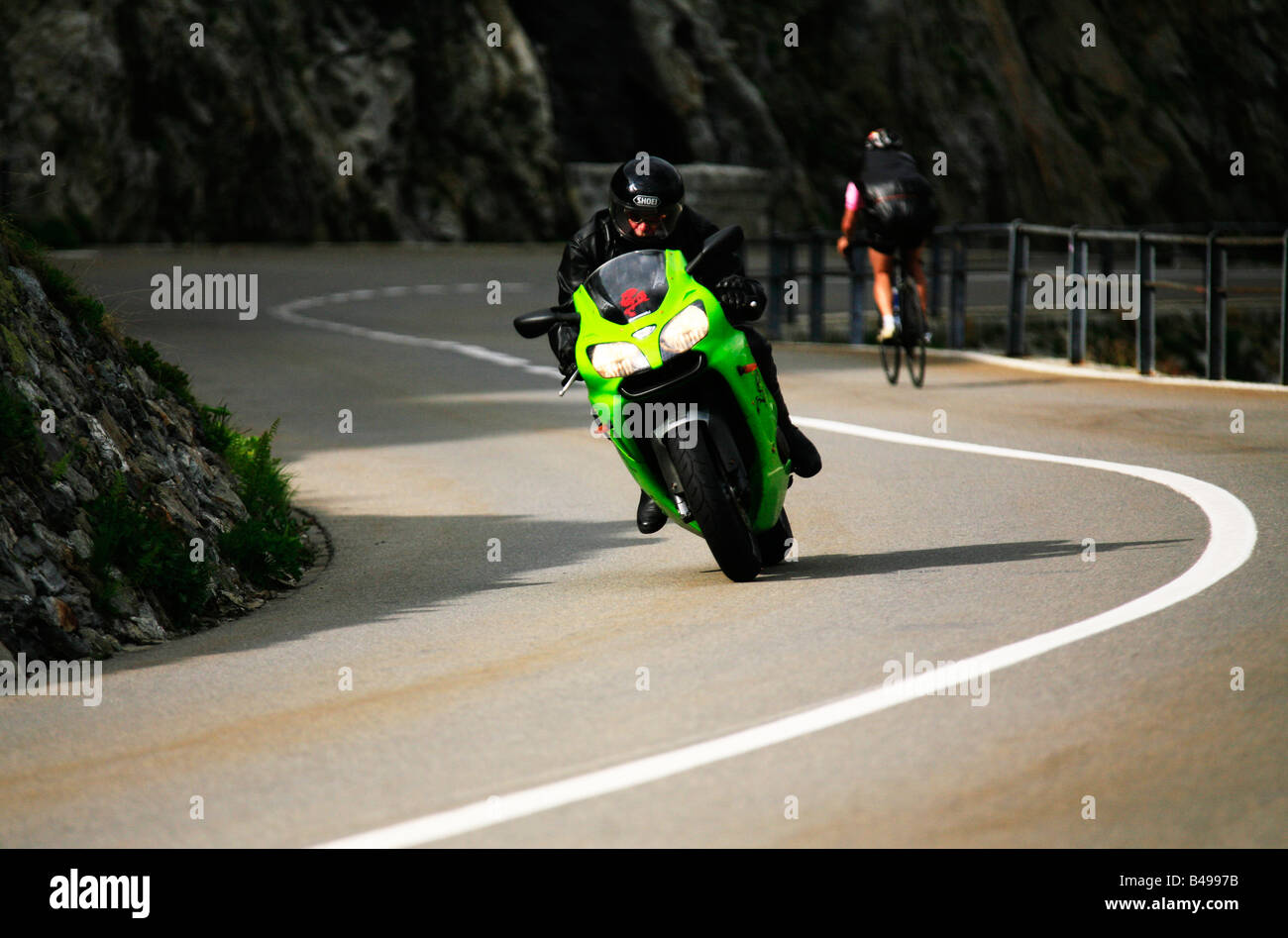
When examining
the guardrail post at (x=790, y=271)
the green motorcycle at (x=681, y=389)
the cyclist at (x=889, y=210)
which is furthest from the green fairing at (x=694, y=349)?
the guardrail post at (x=790, y=271)

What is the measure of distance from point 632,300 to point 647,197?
55 cm

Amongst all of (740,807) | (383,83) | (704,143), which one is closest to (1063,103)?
(704,143)

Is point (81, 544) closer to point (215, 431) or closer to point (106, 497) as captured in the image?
point (106, 497)

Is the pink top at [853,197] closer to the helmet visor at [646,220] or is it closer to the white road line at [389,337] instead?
the white road line at [389,337]

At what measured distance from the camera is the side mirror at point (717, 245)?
26.3ft

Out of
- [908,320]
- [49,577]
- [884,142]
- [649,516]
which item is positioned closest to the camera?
[49,577]

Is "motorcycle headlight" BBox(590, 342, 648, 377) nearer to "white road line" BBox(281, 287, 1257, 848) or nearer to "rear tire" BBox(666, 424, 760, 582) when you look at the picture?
"rear tire" BBox(666, 424, 760, 582)

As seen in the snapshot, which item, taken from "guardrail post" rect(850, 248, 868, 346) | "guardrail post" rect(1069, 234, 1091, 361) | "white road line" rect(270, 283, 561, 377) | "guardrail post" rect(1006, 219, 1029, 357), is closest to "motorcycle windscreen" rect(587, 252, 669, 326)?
"white road line" rect(270, 283, 561, 377)

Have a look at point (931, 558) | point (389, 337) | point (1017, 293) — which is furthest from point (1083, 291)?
point (931, 558)

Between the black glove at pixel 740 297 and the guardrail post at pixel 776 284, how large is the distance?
16785 millimetres

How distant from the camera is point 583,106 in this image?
57469 mm

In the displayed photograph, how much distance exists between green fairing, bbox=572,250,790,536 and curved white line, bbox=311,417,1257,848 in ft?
5.60
